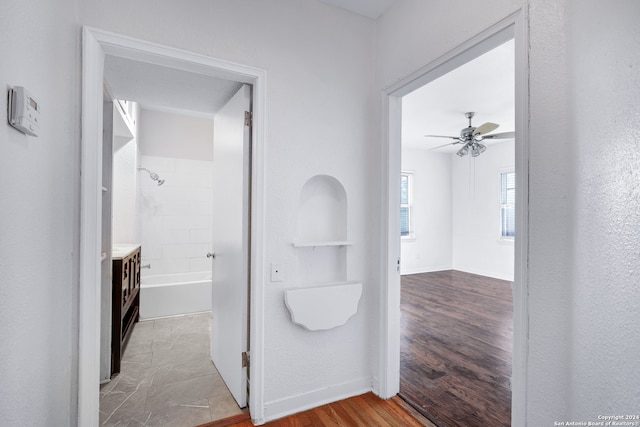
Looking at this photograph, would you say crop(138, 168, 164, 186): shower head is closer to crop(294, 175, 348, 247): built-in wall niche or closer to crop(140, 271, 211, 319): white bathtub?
crop(140, 271, 211, 319): white bathtub

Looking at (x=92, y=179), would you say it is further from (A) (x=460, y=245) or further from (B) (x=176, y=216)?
(A) (x=460, y=245)

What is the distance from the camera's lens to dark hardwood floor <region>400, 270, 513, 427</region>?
199cm

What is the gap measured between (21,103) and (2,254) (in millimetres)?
408

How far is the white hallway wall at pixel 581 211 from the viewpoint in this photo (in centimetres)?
101

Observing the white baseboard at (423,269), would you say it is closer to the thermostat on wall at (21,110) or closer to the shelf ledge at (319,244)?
the shelf ledge at (319,244)

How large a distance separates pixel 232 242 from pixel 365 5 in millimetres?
1862

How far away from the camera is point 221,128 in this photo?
2473 millimetres

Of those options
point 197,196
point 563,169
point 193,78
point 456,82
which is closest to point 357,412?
point 563,169

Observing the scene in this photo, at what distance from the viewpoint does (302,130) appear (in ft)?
6.58

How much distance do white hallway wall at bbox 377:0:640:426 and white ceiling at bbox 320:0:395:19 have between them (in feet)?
3.15

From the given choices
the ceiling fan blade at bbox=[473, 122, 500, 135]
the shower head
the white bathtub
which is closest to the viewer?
the ceiling fan blade at bbox=[473, 122, 500, 135]

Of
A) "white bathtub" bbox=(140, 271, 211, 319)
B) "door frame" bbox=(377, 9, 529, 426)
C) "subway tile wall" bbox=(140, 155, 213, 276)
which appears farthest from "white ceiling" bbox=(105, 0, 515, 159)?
"white bathtub" bbox=(140, 271, 211, 319)

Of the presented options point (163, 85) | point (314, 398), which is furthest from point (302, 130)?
point (314, 398)

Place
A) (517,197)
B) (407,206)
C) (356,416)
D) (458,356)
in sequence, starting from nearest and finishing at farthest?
(517,197) → (356,416) → (458,356) → (407,206)
